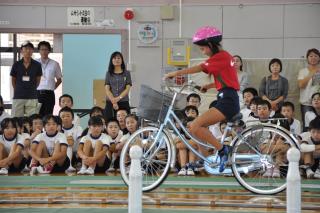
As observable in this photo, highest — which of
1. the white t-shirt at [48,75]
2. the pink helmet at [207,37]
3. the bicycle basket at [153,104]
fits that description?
the pink helmet at [207,37]

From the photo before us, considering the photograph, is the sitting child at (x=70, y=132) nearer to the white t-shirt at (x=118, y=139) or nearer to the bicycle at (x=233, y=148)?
the white t-shirt at (x=118, y=139)

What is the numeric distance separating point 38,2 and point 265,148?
6712 millimetres

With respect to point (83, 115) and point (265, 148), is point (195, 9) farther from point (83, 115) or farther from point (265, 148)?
point (265, 148)

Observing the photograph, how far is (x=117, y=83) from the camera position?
856 cm

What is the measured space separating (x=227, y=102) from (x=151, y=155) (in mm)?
921

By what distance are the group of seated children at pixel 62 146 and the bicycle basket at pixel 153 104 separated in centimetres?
190

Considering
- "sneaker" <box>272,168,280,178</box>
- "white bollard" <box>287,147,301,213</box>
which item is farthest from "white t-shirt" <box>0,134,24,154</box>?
"white bollard" <box>287,147,301,213</box>

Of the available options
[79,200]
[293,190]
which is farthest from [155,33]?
[293,190]

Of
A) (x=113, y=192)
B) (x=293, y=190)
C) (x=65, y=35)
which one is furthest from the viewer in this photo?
(x=65, y=35)

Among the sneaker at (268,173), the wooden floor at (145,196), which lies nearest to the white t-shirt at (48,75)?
the wooden floor at (145,196)

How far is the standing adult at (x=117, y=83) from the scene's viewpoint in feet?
28.0

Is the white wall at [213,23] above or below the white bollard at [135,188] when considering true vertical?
above

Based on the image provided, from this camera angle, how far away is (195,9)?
36.3 ft

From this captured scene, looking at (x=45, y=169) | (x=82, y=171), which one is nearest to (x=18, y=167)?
(x=45, y=169)
